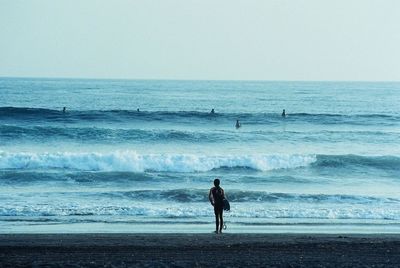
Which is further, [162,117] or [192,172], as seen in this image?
[162,117]

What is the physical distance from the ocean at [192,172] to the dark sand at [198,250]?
1696 millimetres

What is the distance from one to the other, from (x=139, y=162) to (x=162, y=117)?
20.7 metres


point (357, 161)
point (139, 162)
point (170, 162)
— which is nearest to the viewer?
point (170, 162)

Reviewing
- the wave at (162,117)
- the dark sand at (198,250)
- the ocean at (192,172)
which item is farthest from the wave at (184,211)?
the wave at (162,117)

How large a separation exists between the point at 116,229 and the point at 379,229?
696 centimetres

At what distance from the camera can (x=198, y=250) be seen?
1318 cm

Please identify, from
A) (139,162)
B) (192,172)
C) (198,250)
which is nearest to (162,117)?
(139,162)

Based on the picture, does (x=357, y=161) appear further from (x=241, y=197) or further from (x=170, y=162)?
(x=241, y=197)

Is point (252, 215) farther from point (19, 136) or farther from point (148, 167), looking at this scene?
point (19, 136)

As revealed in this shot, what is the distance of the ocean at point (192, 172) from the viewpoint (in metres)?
18.5

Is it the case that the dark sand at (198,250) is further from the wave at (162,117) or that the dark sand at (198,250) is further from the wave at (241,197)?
the wave at (162,117)

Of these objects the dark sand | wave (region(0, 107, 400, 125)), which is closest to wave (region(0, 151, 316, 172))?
the dark sand

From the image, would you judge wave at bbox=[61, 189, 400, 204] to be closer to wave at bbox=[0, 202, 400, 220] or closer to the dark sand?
wave at bbox=[0, 202, 400, 220]

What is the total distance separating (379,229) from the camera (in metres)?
17.6
